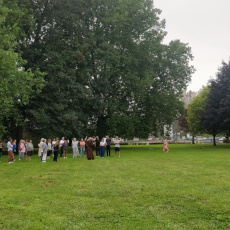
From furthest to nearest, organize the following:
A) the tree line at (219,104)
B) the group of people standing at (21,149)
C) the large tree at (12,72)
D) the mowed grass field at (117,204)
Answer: the tree line at (219,104), the large tree at (12,72), the group of people standing at (21,149), the mowed grass field at (117,204)

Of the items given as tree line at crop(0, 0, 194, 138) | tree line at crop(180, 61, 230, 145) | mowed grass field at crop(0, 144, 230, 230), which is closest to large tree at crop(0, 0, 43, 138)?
tree line at crop(0, 0, 194, 138)

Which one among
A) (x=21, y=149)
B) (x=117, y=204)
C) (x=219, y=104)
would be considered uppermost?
(x=219, y=104)

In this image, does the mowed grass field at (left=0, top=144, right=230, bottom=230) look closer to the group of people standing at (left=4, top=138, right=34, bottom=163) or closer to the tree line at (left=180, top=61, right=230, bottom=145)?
the group of people standing at (left=4, top=138, right=34, bottom=163)

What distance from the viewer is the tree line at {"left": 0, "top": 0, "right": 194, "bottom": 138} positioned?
1272 inches

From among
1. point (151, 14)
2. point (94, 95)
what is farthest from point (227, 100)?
point (94, 95)

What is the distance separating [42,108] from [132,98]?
46.6 ft

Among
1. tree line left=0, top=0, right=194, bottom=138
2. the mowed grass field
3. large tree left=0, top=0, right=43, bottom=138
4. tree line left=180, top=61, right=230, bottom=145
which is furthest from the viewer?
tree line left=180, top=61, right=230, bottom=145

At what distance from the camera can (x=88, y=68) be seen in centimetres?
3753

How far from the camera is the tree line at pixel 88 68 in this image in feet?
106

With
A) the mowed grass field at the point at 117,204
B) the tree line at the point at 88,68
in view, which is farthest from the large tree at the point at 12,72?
the mowed grass field at the point at 117,204

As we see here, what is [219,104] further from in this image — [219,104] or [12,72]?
[12,72]

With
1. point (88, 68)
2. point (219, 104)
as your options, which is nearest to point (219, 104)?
point (219, 104)

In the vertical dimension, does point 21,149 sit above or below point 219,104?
below

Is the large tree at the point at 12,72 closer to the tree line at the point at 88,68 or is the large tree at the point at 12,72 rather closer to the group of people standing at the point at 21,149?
the tree line at the point at 88,68
